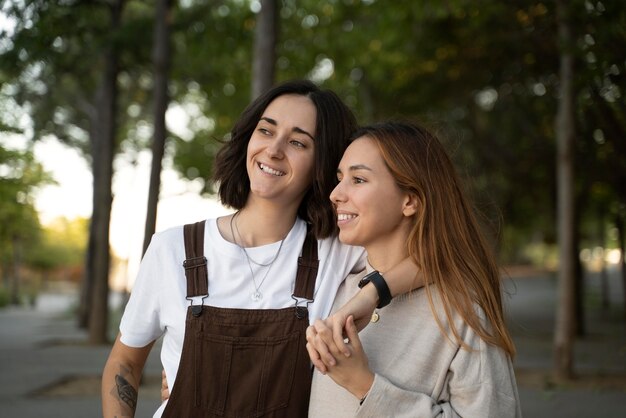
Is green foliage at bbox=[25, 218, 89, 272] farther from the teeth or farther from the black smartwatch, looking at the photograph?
the black smartwatch

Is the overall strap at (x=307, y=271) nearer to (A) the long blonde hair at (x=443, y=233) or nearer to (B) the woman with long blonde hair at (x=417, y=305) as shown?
(B) the woman with long blonde hair at (x=417, y=305)

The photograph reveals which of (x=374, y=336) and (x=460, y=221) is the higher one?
(x=460, y=221)

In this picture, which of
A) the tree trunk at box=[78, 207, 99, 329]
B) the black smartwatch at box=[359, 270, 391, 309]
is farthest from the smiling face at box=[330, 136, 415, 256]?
the tree trunk at box=[78, 207, 99, 329]

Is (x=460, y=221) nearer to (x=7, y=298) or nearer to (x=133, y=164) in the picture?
(x=133, y=164)

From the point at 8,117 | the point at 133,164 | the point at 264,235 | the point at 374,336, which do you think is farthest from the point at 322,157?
the point at 133,164

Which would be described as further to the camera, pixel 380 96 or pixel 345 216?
pixel 380 96

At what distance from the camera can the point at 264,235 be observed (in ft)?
9.44

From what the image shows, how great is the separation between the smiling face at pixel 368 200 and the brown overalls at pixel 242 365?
1.25 ft

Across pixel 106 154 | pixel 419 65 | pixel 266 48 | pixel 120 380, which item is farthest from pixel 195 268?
pixel 419 65

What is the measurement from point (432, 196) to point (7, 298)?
29.9 m

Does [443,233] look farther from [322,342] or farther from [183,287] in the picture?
[183,287]

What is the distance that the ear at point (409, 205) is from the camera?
2.43m

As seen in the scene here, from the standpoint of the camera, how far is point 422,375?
2281 mm

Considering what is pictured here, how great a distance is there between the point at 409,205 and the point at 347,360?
1.84ft
